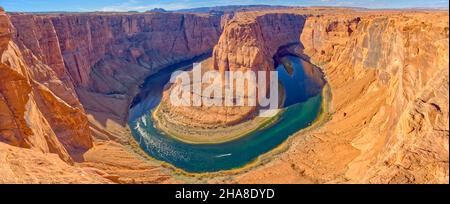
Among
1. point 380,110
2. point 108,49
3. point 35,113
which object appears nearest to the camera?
point 35,113

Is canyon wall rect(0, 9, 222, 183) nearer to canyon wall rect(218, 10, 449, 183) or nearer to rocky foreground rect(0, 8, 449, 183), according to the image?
rocky foreground rect(0, 8, 449, 183)

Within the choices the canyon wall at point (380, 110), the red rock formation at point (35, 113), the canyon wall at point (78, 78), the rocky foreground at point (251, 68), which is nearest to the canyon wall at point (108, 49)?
the canyon wall at point (78, 78)

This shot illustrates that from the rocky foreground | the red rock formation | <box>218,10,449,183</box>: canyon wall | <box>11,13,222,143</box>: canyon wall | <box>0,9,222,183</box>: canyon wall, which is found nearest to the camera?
<box>218,10,449,183</box>: canyon wall

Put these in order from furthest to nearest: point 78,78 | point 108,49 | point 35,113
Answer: point 108,49
point 78,78
point 35,113

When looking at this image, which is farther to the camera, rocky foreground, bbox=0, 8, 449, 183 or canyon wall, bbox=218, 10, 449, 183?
rocky foreground, bbox=0, 8, 449, 183

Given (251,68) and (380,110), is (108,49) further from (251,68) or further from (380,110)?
(380,110)

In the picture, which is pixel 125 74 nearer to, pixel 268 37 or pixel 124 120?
pixel 124 120

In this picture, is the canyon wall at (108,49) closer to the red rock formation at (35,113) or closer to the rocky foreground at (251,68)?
the rocky foreground at (251,68)

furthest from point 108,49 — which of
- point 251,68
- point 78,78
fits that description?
point 251,68

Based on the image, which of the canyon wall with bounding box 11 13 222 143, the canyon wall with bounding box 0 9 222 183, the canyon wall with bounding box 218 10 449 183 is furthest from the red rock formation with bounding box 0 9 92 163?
the canyon wall with bounding box 218 10 449 183
